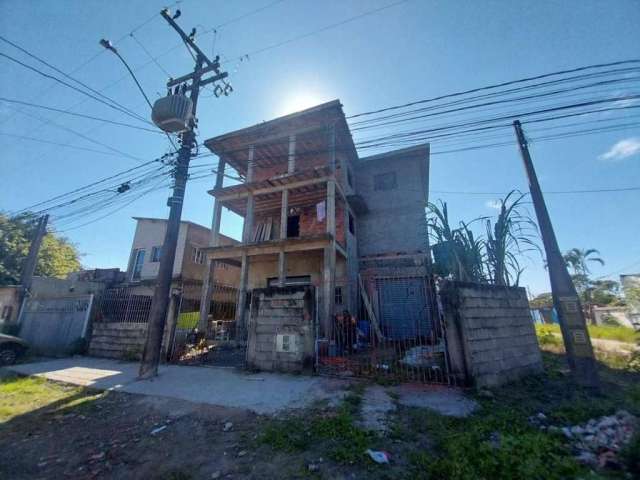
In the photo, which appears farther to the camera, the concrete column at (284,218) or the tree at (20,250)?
the tree at (20,250)

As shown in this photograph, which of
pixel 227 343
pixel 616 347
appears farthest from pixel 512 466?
pixel 616 347

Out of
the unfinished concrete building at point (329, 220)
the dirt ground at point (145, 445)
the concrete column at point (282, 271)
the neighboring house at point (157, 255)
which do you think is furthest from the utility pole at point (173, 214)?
the neighboring house at point (157, 255)

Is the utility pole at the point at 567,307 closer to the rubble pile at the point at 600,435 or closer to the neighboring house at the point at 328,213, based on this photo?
the rubble pile at the point at 600,435

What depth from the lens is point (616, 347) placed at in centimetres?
793

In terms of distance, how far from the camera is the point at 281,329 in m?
5.91

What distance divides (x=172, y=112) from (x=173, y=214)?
9.01 feet

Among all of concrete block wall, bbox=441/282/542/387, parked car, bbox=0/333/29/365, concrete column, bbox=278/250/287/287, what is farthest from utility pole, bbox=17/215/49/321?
concrete block wall, bbox=441/282/542/387

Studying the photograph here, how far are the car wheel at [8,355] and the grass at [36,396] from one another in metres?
2.79

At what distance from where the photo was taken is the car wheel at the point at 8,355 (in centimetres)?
766

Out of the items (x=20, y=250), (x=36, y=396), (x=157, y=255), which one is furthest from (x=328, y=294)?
(x=20, y=250)

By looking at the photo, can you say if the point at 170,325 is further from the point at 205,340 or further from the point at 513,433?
the point at 513,433

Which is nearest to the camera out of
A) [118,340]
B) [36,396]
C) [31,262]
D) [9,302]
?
[36,396]

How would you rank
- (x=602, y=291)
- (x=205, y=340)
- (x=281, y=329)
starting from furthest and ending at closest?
1. (x=602, y=291)
2. (x=205, y=340)
3. (x=281, y=329)

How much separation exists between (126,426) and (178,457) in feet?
4.87
